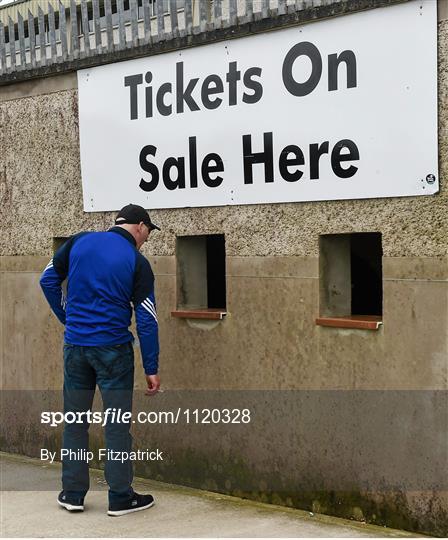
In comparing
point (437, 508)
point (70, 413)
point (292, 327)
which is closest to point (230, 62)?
point (292, 327)

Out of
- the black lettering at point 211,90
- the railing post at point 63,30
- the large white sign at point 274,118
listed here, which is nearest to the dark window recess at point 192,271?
the large white sign at point 274,118

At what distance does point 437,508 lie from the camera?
502 cm

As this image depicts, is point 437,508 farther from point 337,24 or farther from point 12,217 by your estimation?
point 12,217

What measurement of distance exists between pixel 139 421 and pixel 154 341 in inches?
47.2

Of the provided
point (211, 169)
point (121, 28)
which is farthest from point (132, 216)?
point (121, 28)

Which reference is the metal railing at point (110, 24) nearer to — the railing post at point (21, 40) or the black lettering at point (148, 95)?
the railing post at point (21, 40)

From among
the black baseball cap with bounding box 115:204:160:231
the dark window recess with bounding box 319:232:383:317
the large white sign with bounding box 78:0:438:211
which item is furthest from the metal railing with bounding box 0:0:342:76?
the dark window recess with bounding box 319:232:383:317

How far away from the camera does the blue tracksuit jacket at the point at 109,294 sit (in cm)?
551

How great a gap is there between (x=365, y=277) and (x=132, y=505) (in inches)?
79.1

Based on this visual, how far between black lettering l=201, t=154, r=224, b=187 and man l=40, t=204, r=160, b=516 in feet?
2.19

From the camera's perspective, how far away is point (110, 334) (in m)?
5.53

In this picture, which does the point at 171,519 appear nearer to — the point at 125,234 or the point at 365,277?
the point at 125,234

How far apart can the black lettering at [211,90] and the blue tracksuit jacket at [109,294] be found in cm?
103

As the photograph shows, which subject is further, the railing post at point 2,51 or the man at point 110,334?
the railing post at point 2,51
